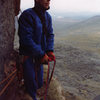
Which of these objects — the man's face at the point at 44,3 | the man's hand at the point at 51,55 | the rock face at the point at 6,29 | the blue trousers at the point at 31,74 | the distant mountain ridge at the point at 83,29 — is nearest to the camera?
the rock face at the point at 6,29

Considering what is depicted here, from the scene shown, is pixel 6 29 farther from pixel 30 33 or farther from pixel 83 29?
pixel 83 29

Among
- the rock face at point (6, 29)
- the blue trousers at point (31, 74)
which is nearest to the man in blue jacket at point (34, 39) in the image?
the blue trousers at point (31, 74)

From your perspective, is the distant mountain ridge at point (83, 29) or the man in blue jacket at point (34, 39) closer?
the man in blue jacket at point (34, 39)

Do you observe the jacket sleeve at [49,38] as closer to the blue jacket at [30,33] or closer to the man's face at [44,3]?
the blue jacket at [30,33]

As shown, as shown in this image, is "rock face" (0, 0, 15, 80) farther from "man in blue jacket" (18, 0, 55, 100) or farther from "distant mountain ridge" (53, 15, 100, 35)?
"distant mountain ridge" (53, 15, 100, 35)

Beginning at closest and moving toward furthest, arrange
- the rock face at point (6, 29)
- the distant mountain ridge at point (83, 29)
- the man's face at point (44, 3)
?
the rock face at point (6, 29) < the man's face at point (44, 3) < the distant mountain ridge at point (83, 29)

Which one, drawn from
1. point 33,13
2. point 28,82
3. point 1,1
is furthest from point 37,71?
point 1,1

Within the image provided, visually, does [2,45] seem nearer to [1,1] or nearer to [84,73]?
[1,1]

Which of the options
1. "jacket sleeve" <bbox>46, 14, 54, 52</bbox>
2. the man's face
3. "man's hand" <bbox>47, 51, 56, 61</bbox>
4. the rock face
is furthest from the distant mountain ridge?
the rock face

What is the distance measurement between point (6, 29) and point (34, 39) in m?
0.47

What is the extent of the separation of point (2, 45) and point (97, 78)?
4684 mm

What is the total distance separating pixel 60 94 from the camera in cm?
355

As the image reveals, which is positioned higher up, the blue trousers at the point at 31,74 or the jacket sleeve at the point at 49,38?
the jacket sleeve at the point at 49,38

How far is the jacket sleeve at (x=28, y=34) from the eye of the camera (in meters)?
2.52
